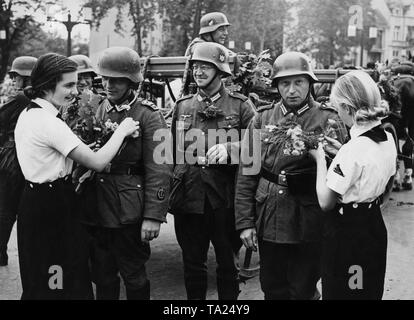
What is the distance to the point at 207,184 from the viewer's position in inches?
173

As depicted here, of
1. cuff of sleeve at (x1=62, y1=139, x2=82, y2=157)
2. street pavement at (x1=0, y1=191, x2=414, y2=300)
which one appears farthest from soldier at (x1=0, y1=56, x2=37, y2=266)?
cuff of sleeve at (x1=62, y1=139, x2=82, y2=157)

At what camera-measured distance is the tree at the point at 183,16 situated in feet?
87.5

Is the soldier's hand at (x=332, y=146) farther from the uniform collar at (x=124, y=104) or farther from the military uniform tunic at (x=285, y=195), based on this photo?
the uniform collar at (x=124, y=104)

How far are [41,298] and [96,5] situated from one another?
20884 millimetres

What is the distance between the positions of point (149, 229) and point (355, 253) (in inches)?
55.8

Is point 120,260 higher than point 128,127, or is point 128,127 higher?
point 128,127

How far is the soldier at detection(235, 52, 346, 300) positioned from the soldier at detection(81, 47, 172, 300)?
0.61m

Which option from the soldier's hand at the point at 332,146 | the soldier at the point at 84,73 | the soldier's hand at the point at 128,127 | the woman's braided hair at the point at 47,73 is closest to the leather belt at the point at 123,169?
the soldier's hand at the point at 128,127

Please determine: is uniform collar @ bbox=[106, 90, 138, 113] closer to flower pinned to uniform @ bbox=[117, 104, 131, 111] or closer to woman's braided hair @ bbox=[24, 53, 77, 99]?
flower pinned to uniform @ bbox=[117, 104, 131, 111]

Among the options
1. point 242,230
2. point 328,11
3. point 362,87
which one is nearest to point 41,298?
Result: point 242,230

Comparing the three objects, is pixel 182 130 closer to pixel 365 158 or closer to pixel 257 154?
pixel 257 154

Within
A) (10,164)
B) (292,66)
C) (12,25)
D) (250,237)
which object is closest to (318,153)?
(292,66)

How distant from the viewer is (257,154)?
13.0 ft

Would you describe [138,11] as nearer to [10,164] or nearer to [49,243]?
[10,164]
